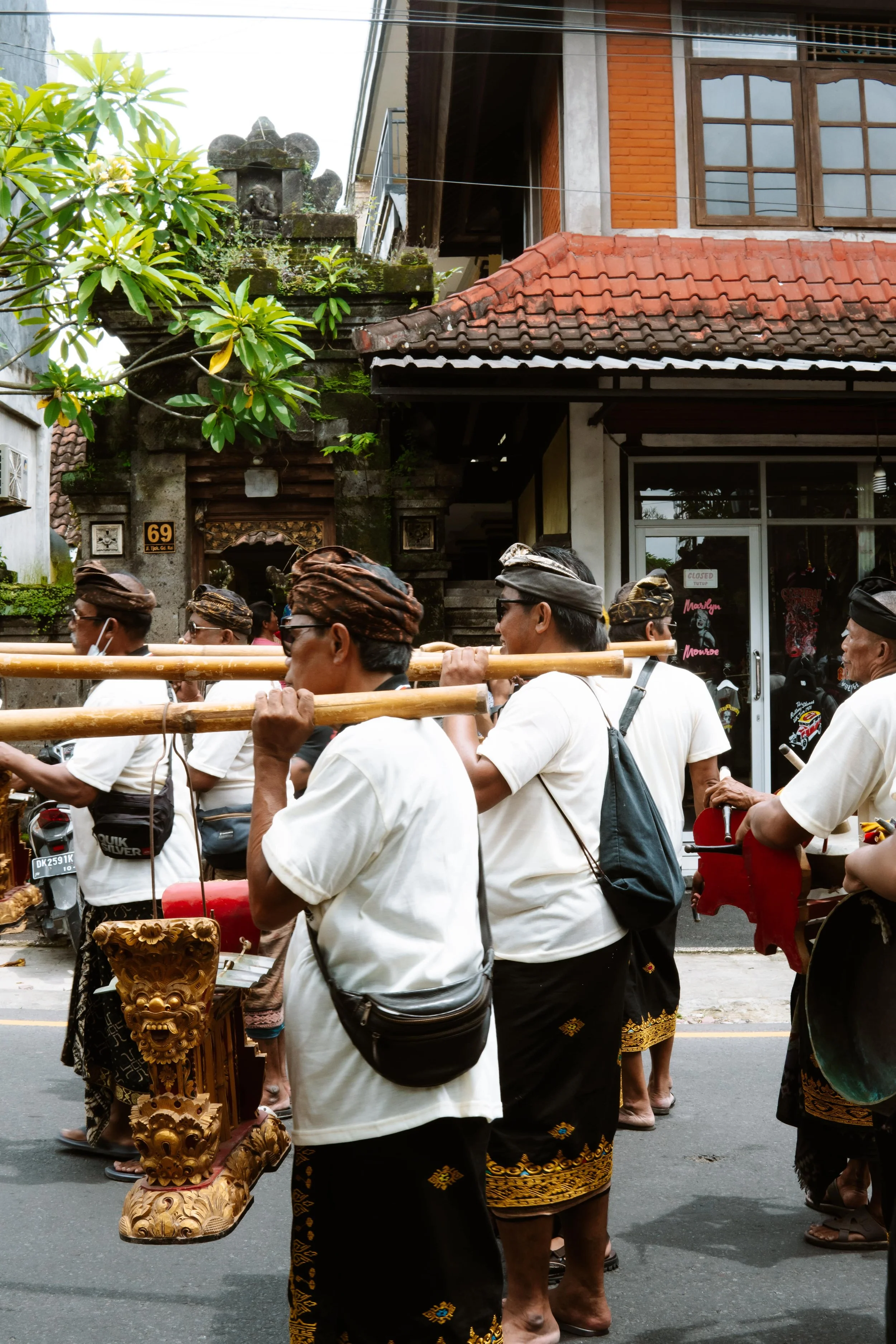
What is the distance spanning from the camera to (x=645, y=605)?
5039 mm

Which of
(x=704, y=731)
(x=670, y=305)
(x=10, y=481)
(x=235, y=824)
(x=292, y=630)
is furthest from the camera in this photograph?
(x=10, y=481)

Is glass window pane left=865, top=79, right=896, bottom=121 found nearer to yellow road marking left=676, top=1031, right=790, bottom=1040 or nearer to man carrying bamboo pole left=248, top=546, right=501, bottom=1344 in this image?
yellow road marking left=676, top=1031, right=790, bottom=1040

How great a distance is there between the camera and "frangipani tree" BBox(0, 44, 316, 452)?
6.77 m

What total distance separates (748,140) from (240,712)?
9311mm

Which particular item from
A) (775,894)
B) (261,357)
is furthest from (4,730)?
(261,357)

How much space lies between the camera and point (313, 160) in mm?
10227

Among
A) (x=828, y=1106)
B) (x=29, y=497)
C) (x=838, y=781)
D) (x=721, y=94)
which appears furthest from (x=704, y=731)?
(x=29, y=497)

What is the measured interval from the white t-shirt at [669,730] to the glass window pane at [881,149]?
283 inches

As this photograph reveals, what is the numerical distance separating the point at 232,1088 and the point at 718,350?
676 cm

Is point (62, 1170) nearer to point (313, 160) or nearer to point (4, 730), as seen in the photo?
point (4, 730)

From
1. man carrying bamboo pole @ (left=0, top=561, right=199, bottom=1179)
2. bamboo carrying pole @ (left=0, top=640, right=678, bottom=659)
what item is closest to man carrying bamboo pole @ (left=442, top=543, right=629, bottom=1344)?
bamboo carrying pole @ (left=0, top=640, right=678, bottom=659)

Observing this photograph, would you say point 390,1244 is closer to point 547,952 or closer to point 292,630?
point 547,952

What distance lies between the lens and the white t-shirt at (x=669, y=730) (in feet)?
15.7

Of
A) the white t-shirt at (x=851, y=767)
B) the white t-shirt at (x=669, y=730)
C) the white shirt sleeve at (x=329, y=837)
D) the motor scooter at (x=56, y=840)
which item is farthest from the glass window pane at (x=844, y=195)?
the white shirt sleeve at (x=329, y=837)
